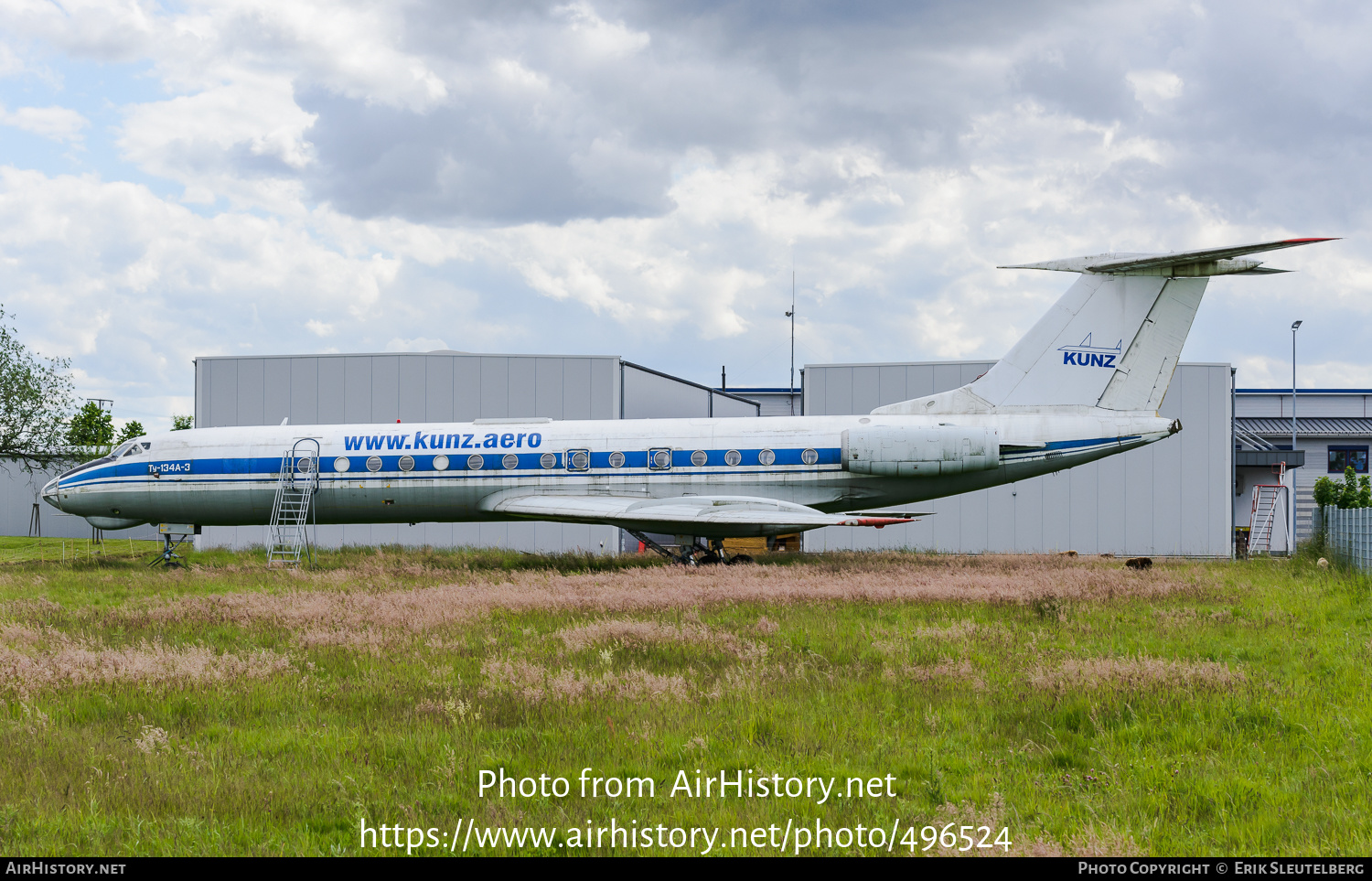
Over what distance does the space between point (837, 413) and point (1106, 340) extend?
11.2 meters

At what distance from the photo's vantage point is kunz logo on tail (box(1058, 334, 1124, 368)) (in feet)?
69.6

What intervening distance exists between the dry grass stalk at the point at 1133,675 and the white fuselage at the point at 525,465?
41.5ft

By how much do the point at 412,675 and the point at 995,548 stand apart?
24.6 m

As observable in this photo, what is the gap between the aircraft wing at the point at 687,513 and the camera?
66.8 feet

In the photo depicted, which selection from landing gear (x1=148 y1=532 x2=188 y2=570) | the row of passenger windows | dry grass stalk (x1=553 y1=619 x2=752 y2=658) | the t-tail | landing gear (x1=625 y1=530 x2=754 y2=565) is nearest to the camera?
dry grass stalk (x1=553 y1=619 x2=752 y2=658)

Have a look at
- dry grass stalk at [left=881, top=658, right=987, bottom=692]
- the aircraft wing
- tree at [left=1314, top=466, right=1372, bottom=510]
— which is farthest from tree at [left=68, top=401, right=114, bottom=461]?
tree at [left=1314, top=466, right=1372, bottom=510]

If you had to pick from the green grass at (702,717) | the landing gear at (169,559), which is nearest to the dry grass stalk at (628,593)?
the green grass at (702,717)

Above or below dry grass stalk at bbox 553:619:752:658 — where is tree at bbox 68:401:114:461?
above

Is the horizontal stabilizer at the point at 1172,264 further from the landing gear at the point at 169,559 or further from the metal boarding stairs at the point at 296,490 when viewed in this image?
the landing gear at the point at 169,559

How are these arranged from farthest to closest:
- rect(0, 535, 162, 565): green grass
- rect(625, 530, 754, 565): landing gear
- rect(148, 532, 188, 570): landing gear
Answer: rect(0, 535, 162, 565): green grass
rect(148, 532, 188, 570): landing gear
rect(625, 530, 754, 565): landing gear

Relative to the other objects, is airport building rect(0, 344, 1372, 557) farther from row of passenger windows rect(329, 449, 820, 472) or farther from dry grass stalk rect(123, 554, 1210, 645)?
dry grass stalk rect(123, 554, 1210, 645)

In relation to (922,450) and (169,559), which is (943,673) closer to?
(922,450)

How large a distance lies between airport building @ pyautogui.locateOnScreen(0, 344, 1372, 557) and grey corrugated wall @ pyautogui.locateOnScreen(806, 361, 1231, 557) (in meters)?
0.04
